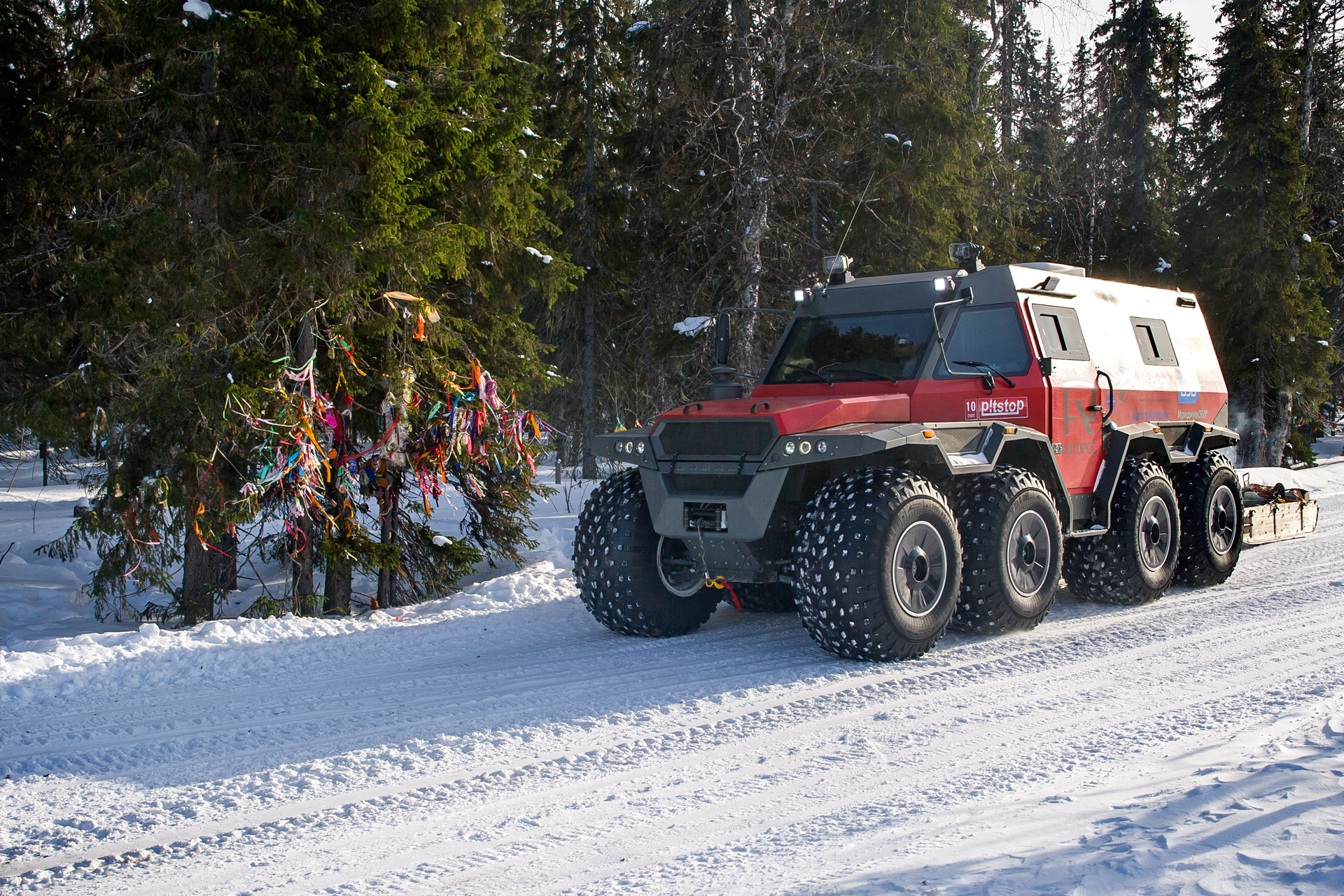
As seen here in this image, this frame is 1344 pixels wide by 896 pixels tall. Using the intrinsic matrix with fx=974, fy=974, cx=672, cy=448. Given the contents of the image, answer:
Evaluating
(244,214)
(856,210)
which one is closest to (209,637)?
(244,214)

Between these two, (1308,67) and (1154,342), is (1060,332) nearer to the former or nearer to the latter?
(1154,342)

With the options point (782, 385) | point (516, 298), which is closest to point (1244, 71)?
point (516, 298)

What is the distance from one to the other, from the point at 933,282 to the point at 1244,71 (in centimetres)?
2167

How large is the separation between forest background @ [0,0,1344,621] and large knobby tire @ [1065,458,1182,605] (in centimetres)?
Answer: 348

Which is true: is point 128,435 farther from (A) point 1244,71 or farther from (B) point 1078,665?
(A) point 1244,71

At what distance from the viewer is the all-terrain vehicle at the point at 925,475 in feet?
19.4


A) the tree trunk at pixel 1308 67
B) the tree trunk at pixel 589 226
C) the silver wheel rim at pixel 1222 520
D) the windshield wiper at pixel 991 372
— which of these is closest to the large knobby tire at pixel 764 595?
the windshield wiper at pixel 991 372

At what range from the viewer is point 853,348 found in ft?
24.6

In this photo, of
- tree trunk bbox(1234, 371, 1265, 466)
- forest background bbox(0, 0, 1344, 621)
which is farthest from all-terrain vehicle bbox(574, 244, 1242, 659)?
tree trunk bbox(1234, 371, 1265, 466)

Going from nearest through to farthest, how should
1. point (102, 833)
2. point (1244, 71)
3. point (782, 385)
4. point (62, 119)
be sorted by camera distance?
point (102, 833) < point (782, 385) < point (62, 119) < point (1244, 71)

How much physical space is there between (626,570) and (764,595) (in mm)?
1367

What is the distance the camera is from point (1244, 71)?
23.4 m

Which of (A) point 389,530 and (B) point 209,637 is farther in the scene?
(A) point 389,530

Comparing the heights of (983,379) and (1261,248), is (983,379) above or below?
below
